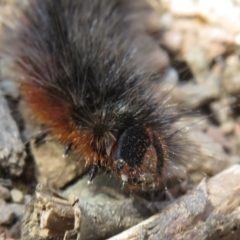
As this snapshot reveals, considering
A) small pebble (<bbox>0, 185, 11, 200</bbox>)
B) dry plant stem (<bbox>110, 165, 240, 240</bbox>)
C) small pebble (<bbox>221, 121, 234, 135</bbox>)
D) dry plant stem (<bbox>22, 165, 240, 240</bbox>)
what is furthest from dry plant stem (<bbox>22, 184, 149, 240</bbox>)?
small pebble (<bbox>221, 121, 234, 135</bbox>)

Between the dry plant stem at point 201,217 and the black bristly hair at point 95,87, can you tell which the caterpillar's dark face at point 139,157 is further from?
the dry plant stem at point 201,217

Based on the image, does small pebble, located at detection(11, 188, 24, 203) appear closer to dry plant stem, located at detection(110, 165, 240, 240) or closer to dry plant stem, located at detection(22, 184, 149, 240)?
dry plant stem, located at detection(22, 184, 149, 240)

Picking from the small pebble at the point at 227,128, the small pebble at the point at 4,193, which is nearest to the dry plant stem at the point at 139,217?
the small pebble at the point at 4,193

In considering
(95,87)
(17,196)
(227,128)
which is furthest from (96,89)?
(227,128)

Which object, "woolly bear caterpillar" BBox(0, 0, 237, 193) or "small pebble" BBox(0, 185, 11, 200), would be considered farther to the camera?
"small pebble" BBox(0, 185, 11, 200)

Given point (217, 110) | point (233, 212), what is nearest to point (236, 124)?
point (217, 110)
